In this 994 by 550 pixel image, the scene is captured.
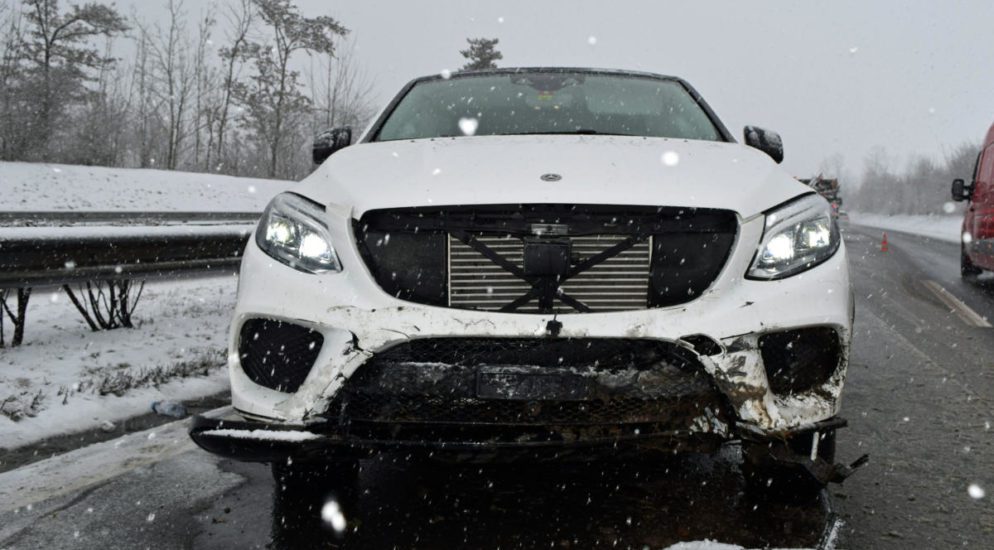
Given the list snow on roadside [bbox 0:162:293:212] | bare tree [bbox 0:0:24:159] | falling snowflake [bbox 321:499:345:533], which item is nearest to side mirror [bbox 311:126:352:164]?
falling snowflake [bbox 321:499:345:533]

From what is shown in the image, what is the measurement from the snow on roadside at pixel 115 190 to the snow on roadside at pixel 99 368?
54.0ft

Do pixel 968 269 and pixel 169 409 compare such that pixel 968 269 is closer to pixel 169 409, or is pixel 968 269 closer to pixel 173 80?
pixel 169 409

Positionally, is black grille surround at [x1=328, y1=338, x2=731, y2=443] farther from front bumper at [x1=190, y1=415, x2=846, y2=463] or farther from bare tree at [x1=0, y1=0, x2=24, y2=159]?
bare tree at [x1=0, y1=0, x2=24, y2=159]

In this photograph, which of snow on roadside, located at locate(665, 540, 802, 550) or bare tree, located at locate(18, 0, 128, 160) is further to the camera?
bare tree, located at locate(18, 0, 128, 160)

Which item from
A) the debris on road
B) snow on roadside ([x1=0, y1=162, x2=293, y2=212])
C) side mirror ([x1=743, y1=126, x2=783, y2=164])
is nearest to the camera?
side mirror ([x1=743, y1=126, x2=783, y2=164])

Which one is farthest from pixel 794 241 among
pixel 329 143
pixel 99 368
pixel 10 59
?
pixel 10 59

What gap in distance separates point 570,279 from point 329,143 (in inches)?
67.7

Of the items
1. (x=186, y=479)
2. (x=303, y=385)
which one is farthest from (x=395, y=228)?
(x=186, y=479)

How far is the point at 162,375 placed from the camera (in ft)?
13.8

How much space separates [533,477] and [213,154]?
143ft

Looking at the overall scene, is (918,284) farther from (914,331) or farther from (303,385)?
(303,385)

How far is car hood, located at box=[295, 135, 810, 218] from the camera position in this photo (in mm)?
2273

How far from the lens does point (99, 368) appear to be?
4328mm

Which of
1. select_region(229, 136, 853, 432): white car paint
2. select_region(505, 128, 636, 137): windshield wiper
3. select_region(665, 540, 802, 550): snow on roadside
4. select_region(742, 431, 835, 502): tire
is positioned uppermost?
select_region(505, 128, 636, 137): windshield wiper
